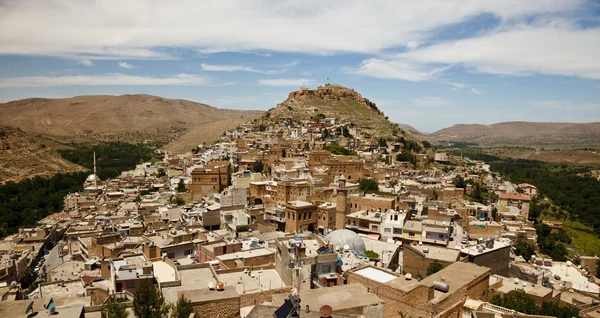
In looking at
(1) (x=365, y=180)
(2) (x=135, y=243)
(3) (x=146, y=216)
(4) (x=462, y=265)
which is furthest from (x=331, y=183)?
(4) (x=462, y=265)

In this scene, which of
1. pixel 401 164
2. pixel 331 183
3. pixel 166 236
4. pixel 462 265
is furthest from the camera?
pixel 401 164

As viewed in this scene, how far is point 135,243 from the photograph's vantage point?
2517cm

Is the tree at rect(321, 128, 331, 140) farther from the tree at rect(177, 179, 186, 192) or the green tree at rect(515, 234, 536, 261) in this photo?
the green tree at rect(515, 234, 536, 261)

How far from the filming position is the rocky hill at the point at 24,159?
7344 centimetres

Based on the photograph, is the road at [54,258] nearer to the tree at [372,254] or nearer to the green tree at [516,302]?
the tree at [372,254]

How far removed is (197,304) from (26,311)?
5316 mm

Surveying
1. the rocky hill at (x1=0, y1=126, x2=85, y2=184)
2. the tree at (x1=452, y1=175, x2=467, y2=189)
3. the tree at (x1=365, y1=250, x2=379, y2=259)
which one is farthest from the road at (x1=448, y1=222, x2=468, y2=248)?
the rocky hill at (x1=0, y1=126, x2=85, y2=184)

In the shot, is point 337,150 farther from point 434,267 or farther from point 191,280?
point 191,280

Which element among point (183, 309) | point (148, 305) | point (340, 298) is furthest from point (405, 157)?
point (183, 309)

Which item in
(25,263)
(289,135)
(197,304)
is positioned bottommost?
(25,263)

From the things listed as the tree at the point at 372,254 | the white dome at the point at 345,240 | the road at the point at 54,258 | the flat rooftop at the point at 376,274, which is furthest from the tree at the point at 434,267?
the road at the point at 54,258

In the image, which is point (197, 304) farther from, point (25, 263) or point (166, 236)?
point (25, 263)

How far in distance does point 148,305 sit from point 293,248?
633cm

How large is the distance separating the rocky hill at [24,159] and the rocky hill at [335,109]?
41.5m
